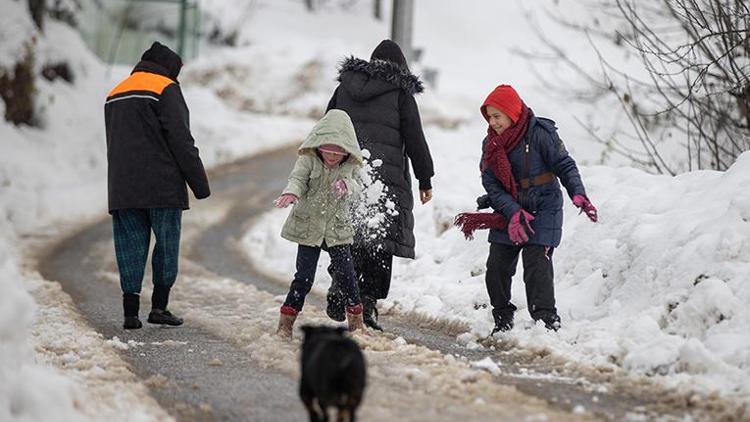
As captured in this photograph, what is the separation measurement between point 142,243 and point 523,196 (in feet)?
9.16

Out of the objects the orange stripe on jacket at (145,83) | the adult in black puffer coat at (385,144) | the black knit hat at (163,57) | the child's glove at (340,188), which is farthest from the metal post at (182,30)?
the child's glove at (340,188)

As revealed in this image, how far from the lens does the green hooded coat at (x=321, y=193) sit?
6.33 meters

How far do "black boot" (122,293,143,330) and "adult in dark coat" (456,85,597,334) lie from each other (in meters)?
2.50

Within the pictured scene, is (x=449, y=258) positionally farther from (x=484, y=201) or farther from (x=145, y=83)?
(x=145, y=83)

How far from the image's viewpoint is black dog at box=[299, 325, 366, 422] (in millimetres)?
3842

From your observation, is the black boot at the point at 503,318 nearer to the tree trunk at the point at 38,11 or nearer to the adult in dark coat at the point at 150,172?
the adult in dark coat at the point at 150,172

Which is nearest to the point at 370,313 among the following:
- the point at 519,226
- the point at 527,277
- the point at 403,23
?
the point at 527,277

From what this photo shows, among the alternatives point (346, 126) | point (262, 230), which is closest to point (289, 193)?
point (346, 126)

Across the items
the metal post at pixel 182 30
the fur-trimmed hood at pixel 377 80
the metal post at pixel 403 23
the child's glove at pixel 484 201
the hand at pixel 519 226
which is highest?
the metal post at pixel 182 30

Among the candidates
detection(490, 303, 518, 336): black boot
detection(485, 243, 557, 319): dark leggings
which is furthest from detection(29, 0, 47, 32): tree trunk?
detection(490, 303, 518, 336): black boot

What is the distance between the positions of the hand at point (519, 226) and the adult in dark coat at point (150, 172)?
231 cm

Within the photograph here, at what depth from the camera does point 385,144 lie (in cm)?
709

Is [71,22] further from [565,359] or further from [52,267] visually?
[565,359]

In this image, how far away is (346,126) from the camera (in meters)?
6.35
